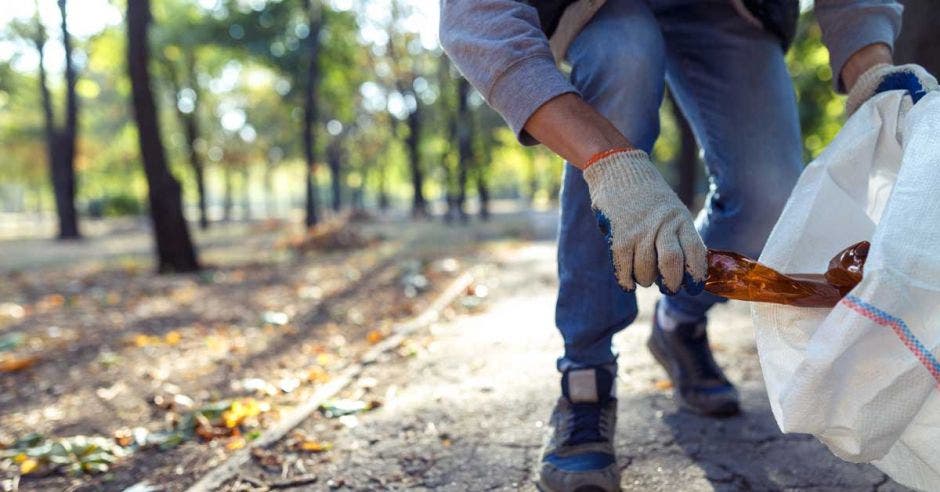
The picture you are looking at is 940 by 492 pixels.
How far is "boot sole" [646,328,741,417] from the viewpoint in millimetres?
2295

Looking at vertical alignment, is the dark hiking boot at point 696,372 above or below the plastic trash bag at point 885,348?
below

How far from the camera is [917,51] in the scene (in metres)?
3.00

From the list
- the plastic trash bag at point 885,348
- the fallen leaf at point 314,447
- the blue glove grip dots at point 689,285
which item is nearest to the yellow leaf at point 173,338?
the fallen leaf at point 314,447

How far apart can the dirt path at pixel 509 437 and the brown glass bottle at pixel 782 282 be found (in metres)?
0.79

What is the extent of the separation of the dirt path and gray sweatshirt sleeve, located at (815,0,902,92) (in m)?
1.09

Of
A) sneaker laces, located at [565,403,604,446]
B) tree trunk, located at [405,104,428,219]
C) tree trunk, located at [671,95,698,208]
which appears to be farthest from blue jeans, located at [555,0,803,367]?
tree trunk, located at [405,104,428,219]

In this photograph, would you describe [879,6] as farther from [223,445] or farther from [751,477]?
[223,445]

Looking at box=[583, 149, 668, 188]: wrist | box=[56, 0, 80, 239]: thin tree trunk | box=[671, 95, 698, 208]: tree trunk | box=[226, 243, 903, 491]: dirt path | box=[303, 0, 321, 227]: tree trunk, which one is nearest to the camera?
Result: box=[583, 149, 668, 188]: wrist

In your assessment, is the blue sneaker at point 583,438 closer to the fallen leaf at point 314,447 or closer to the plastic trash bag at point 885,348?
the plastic trash bag at point 885,348

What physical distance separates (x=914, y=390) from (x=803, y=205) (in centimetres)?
54

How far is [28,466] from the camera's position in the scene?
222cm

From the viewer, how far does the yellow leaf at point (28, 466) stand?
2.21m

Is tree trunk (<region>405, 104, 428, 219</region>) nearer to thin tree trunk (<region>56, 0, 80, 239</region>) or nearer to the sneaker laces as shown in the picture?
thin tree trunk (<region>56, 0, 80, 239</region>)

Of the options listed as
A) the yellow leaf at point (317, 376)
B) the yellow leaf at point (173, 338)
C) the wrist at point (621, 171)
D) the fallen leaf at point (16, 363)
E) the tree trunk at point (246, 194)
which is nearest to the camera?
the wrist at point (621, 171)
